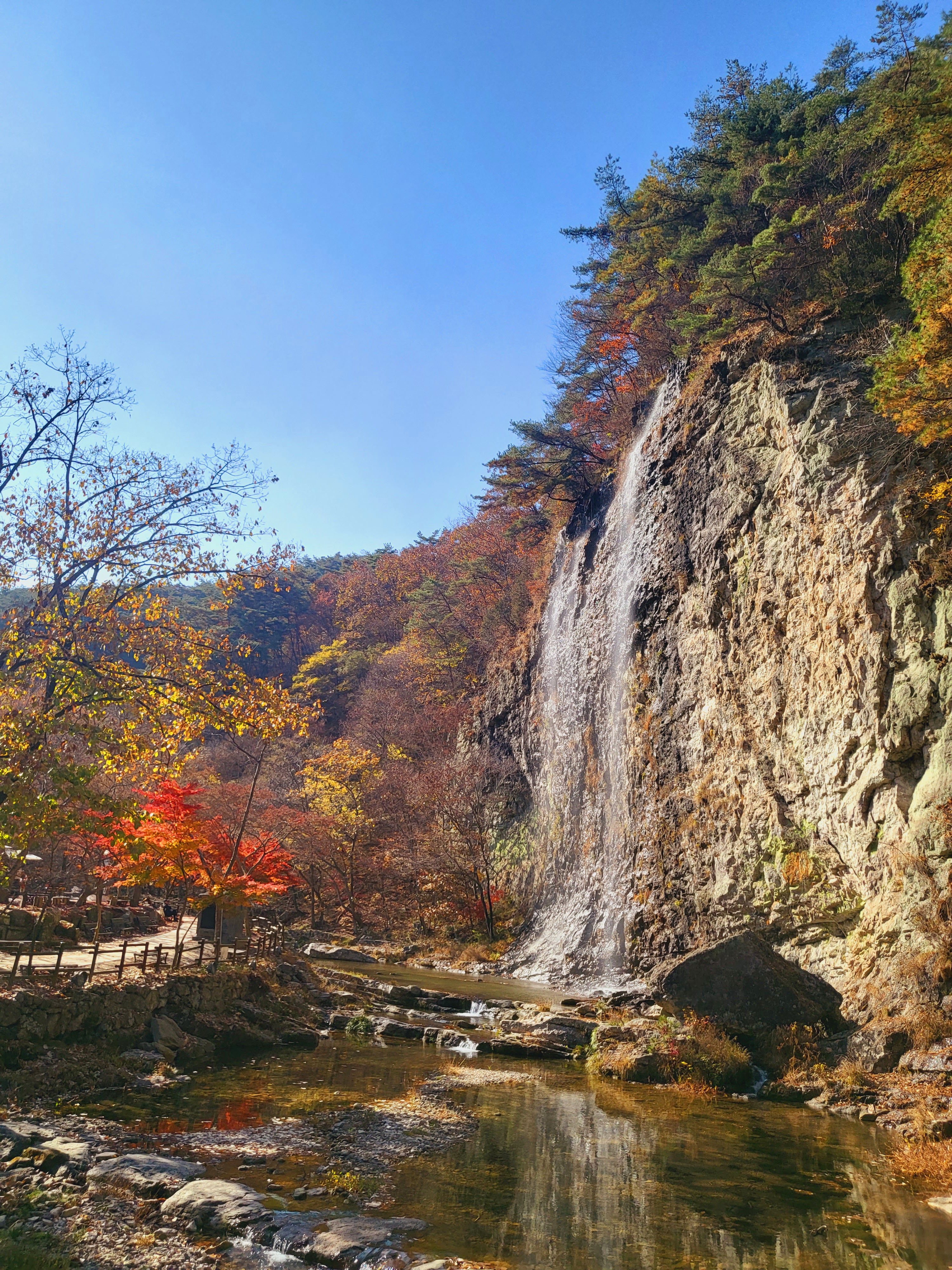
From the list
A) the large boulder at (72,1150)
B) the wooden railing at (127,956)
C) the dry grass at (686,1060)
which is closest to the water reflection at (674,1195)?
the dry grass at (686,1060)

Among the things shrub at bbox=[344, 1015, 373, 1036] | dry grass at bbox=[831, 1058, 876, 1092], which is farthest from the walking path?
dry grass at bbox=[831, 1058, 876, 1092]

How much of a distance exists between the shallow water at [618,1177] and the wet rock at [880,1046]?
1.36 meters

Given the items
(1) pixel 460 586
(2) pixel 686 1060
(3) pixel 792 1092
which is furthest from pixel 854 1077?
(1) pixel 460 586

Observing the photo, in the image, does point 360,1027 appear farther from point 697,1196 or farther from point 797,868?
point 697,1196

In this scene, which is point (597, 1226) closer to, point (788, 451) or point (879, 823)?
point (879, 823)

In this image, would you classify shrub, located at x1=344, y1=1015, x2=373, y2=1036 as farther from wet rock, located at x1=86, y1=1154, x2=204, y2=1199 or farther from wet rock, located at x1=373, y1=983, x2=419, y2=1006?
wet rock, located at x1=86, y1=1154, x2=204, y2=1199

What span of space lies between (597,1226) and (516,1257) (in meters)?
1.08

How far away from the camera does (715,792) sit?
18.8 meters

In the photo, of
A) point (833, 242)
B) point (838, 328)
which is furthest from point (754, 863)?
point (833, 242)

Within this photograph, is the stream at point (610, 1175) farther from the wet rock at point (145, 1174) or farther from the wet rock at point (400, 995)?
the wet rock at point (400, 995)

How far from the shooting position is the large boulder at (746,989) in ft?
43.1

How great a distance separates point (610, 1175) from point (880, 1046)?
5.56 meters

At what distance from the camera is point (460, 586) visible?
1743 inches

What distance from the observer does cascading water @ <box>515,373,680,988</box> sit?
22.7 meters
